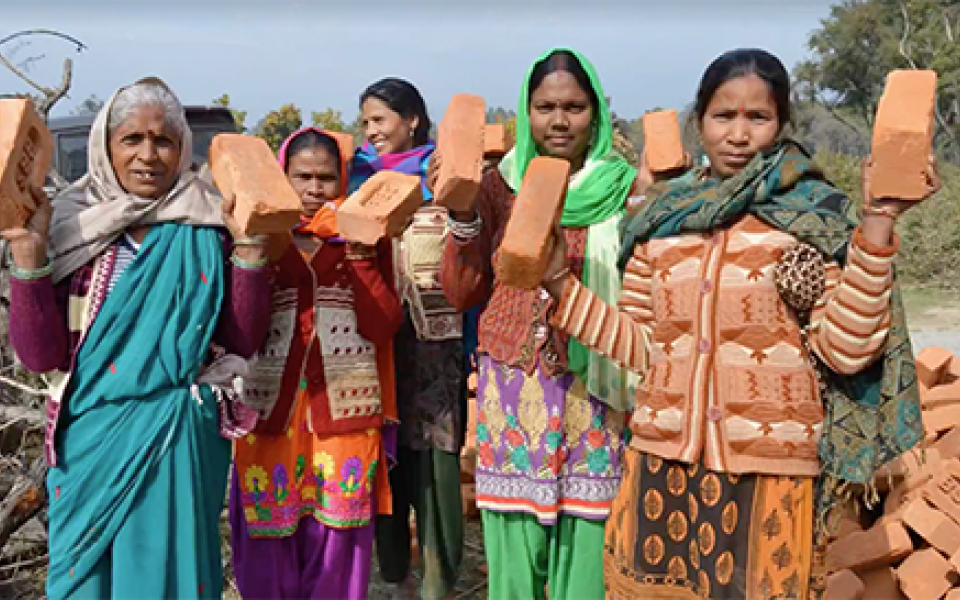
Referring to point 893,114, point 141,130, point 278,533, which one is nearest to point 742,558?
point 893,114

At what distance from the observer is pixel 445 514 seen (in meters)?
3.34

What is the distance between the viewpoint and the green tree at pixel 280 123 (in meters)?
11.8

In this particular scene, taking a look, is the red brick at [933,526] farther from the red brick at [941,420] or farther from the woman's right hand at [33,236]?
the woman's right hand at [33,236]

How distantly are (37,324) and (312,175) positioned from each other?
38.3 inches

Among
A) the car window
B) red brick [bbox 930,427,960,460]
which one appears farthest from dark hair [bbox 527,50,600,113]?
the car window

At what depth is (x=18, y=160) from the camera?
217cm

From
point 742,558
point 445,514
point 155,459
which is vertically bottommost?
point 445,514

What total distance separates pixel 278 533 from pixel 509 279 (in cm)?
126

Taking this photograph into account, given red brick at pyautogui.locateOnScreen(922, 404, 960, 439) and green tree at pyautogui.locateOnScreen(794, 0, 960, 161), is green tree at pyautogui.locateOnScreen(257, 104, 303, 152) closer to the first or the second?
red brick at pyautogui.locateOnScreen(922, 404, 960, 439)

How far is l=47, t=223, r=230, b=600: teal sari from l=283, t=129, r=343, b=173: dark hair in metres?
0.57

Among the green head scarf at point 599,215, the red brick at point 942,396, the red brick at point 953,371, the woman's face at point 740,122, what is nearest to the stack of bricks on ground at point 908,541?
the red brick at point 942,396

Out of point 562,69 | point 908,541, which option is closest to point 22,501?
point 562,69

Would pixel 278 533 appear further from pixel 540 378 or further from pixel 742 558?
pixel 742 558

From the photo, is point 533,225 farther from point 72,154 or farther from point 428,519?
point 72,154
